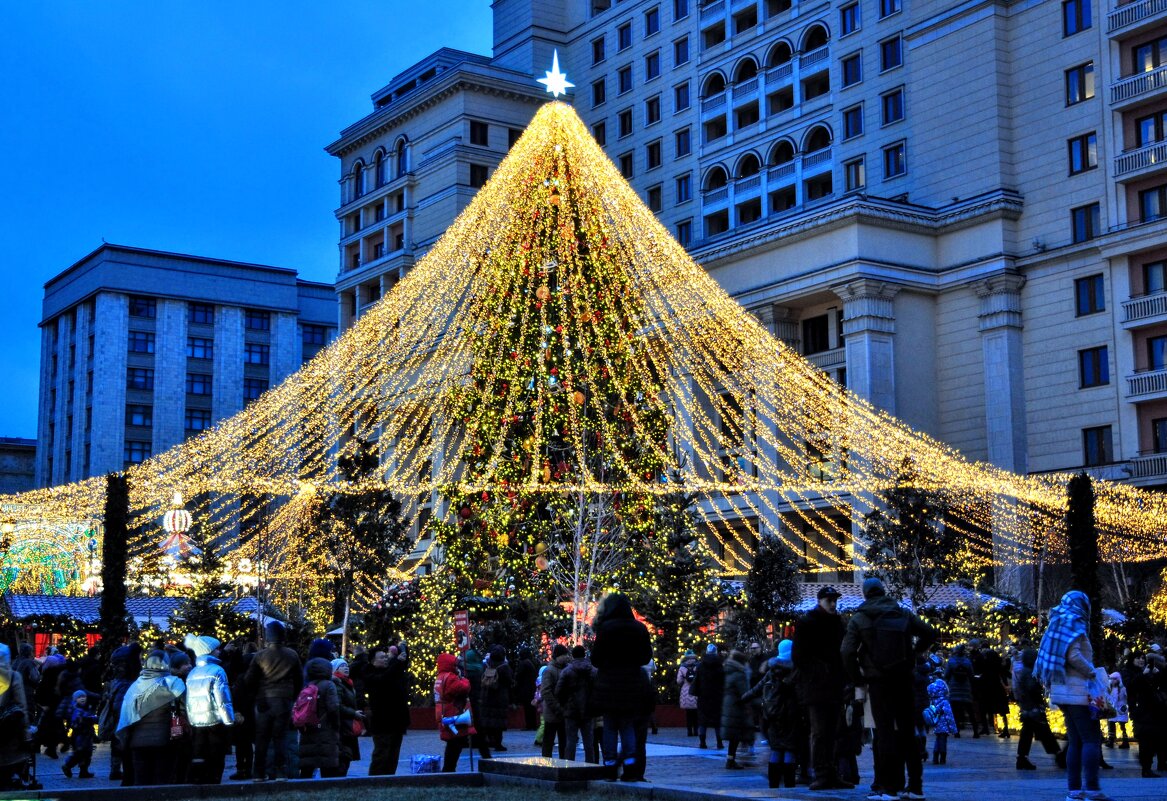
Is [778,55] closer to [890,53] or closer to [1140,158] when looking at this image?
[890,53]

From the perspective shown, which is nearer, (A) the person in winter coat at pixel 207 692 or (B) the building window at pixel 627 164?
(A) the person in winter coat at pixel 207 692

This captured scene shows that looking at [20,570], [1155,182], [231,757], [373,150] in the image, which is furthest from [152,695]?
[373,150]

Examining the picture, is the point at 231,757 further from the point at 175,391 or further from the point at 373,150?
the point at 175,391

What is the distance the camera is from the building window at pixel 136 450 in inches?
3986

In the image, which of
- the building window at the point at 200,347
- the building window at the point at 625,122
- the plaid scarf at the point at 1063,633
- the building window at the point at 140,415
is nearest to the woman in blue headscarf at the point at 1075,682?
the plaid scarf at the point at 1063,633

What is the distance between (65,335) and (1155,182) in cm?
8043

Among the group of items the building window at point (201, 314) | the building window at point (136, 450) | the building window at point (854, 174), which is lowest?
the building window at point (136, 450)

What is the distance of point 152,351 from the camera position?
336 ft

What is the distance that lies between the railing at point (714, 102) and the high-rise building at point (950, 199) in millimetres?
103

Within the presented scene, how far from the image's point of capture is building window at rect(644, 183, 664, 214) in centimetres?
6606

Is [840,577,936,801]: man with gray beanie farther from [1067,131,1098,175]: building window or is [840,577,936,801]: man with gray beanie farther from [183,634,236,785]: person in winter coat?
[1067,131,1098,175]: building window

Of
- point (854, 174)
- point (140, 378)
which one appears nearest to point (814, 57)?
point (854, 174)

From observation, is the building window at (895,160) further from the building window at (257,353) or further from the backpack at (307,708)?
the building window at (257,353)

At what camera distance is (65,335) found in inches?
4215
